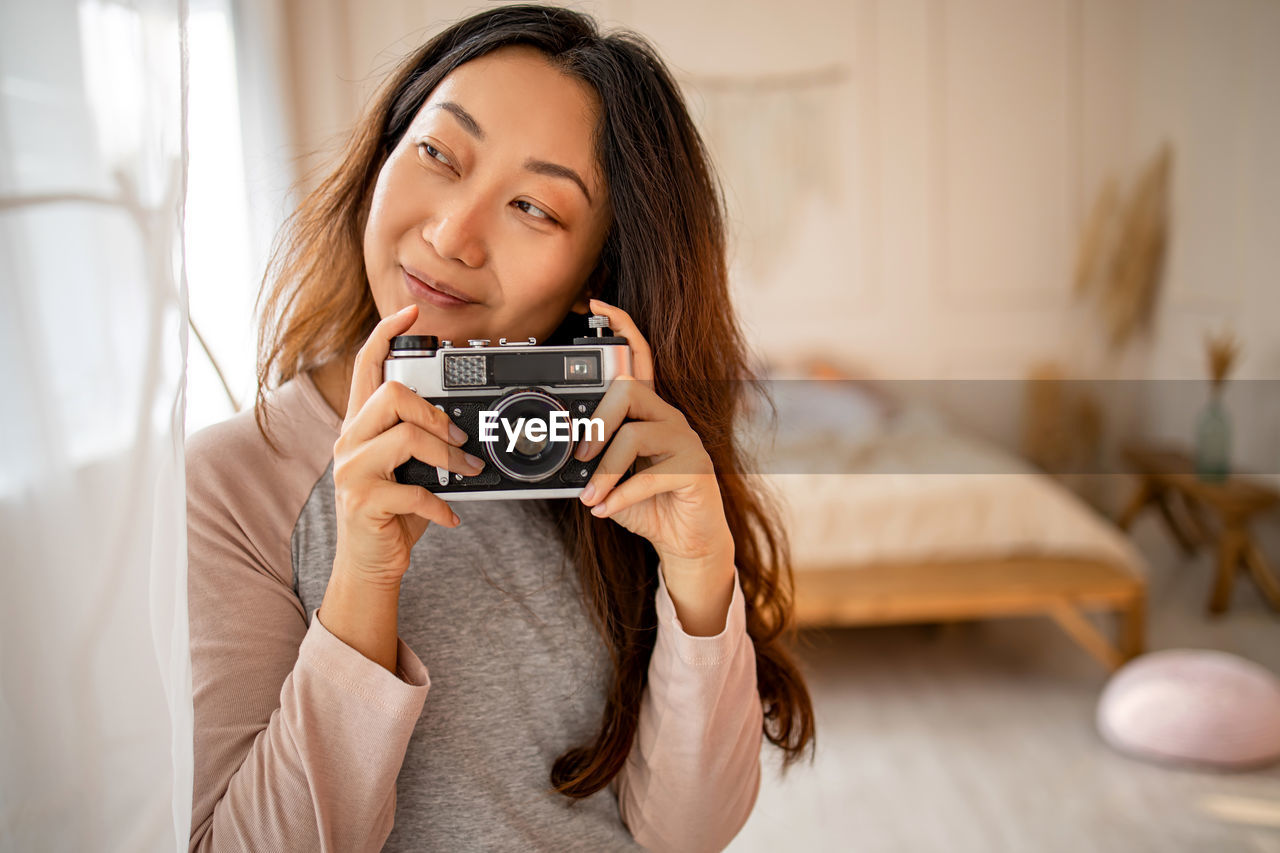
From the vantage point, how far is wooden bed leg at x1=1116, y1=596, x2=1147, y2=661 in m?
2.03

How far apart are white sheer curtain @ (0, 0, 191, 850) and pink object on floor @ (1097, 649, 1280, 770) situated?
1871 millimetres

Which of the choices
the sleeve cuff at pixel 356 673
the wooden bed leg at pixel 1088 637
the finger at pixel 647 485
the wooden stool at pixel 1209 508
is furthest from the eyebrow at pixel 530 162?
the wooden stool at pixel 1209 508

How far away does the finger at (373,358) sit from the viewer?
20.0 inches

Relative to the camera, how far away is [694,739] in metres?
0.59

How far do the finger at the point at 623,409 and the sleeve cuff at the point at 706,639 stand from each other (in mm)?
131

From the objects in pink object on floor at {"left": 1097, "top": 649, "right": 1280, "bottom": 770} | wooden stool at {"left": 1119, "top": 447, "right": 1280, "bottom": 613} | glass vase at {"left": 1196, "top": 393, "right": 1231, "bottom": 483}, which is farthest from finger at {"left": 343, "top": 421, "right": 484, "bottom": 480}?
glass vase at {"left": 1196, "top": 393, "right": 1231, "bottom": 483}

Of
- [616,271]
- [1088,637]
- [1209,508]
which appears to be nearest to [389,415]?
[616,271]

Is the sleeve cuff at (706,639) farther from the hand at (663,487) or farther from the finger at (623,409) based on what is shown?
the finger at (623,409)

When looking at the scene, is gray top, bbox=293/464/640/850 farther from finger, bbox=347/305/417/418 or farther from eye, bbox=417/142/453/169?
eye, bbox=417/142/453/169

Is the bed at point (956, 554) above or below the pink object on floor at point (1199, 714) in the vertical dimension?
above

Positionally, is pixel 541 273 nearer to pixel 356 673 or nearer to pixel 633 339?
pixel 633 339

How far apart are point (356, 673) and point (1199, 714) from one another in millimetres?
1816

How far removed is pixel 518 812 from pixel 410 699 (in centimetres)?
17

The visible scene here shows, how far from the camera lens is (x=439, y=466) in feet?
1.66
